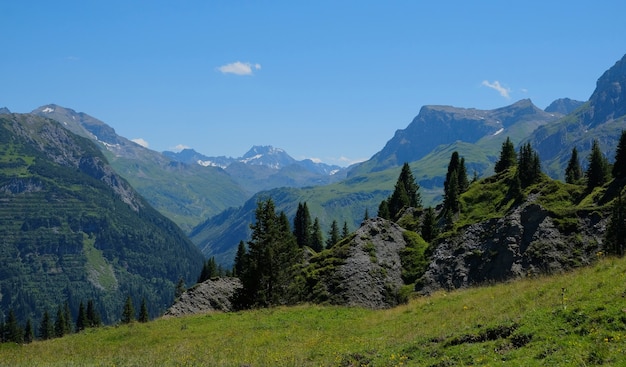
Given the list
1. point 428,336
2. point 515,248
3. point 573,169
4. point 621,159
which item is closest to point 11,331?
point 515,248

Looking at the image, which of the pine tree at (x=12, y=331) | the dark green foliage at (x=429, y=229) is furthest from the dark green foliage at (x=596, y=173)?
the pine tree at (x=12, y=331)

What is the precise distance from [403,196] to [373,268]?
5885 centimetres

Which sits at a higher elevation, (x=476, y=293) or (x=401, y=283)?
(x=476, y=293)

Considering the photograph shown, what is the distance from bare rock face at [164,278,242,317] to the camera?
2272 inches

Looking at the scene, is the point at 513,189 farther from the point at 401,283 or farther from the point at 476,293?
the point at 476,293

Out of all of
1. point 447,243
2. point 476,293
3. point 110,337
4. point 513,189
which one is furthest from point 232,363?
point 513,189

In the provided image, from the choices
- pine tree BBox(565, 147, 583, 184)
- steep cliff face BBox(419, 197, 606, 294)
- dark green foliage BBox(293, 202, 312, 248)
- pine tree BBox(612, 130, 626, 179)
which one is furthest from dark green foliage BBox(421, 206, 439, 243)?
dark green foliage BBox(293, 202, 312, 248)

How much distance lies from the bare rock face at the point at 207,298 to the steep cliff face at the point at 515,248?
81.3ft

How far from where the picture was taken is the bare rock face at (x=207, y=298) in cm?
5772

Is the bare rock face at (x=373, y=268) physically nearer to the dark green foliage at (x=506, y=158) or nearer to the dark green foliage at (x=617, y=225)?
the dark green foliage at (x=617, y=225)

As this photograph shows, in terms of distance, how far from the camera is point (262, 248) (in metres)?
56.5

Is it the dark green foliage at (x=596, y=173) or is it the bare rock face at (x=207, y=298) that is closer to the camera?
the bare rock face at (x=207, y=298)

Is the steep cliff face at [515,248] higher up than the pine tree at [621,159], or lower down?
lower down

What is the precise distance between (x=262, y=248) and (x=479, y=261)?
78.1 ft
